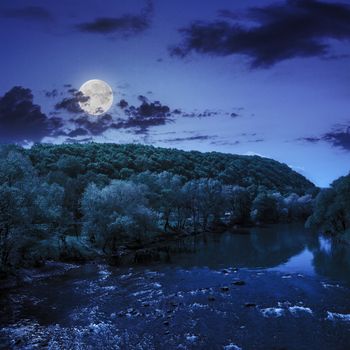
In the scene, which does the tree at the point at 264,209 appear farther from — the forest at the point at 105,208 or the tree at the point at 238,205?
the tree at the point at 238,205

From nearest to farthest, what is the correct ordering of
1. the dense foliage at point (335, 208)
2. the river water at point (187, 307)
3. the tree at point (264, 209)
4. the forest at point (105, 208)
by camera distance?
the river water at point (187, 307) → the forest at point (105, 208) → the dense foliage at point (335, 208) → the tree at point (264, 209)

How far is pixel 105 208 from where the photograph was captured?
68.8m

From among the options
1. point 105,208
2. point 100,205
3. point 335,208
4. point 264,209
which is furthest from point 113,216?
point 264,209

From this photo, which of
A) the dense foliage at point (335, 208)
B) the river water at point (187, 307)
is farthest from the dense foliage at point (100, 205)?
the dense foliage at point (335, 208)

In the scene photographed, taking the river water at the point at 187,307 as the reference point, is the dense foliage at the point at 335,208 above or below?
above

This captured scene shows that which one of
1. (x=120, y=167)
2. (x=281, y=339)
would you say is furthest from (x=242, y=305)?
(x=120, y=167)

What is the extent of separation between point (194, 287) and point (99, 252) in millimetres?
29402

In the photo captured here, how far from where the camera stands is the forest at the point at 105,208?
172ft

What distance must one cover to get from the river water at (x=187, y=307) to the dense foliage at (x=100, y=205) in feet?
23.7

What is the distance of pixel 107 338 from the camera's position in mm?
28766

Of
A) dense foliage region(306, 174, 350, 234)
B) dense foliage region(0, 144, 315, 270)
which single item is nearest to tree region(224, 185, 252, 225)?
dense foliage region(0, 144, 315, 270)

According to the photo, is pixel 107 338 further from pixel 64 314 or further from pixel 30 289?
pixel 30 289

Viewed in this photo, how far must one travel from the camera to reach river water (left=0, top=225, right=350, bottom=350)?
2823cm

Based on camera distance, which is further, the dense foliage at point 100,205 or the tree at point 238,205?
the tree at point 238,205
